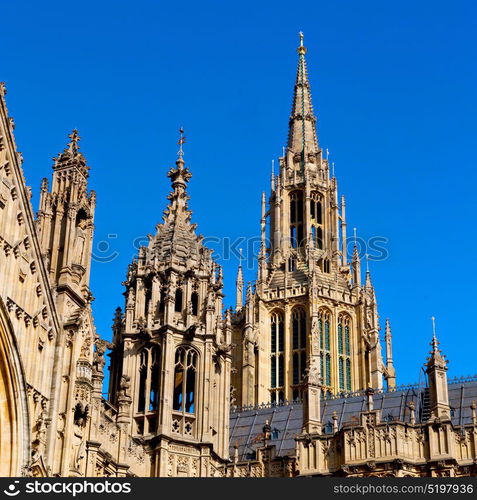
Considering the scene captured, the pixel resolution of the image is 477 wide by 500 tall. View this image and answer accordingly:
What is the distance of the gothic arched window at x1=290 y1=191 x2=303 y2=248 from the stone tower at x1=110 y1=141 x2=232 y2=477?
41.1 metres

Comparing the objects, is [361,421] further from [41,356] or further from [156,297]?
[41,356]

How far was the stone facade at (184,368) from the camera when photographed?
29.7 metres

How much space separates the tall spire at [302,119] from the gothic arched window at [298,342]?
58.0 feet

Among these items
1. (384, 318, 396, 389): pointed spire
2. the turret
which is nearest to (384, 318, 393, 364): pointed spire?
(384, 318, 396, 389): pointed spire

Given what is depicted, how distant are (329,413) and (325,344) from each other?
83.8 feet

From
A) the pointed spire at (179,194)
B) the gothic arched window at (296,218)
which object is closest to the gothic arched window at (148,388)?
the pointed spire at (179,194)

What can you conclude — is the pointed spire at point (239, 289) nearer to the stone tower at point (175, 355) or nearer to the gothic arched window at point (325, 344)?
the gothic arched window at point (325, 344)

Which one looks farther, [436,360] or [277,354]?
[277,354]

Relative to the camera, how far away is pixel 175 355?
45.2 metres

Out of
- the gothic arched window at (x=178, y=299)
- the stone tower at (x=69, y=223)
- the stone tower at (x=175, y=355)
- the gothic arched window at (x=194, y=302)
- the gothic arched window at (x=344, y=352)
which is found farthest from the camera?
the gothic arched window at (x=344, y=352)

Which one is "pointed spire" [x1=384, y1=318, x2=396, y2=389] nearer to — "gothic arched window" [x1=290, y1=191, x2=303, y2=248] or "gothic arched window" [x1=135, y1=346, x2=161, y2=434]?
"gothic arched window" [x1=290, y1=191, x2=303, y2=248]

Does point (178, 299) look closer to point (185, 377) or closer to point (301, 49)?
point (185, 377)

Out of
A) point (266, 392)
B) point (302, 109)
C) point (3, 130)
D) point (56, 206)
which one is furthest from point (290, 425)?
point (302, 109)

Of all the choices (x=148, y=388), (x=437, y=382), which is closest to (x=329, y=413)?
(x=437, y=382)
